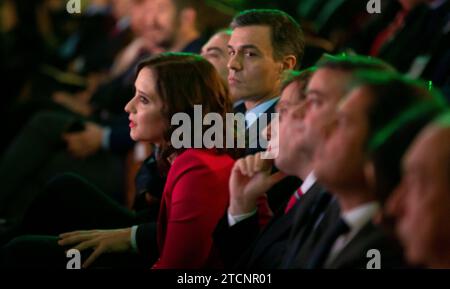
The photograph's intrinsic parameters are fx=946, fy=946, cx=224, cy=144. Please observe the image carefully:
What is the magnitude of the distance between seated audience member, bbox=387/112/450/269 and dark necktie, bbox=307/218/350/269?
0.80 feet

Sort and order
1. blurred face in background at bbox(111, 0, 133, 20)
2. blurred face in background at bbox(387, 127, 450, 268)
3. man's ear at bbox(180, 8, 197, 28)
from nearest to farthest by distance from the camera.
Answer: blurred face in background at bbox(387, 127, 450, 268) → man's ear at bbox(180, 8, 197, 28) → blurred face in background at bbox(111, 0, 133, 20)

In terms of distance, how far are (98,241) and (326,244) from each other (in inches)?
35.7

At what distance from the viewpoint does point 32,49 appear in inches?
244

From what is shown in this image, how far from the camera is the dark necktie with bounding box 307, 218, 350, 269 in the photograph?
1782 mm

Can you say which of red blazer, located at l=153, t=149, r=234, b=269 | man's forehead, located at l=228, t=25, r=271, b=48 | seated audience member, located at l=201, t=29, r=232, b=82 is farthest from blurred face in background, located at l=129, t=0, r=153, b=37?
red blazer, located at l=153, t=149, r=234, b=269

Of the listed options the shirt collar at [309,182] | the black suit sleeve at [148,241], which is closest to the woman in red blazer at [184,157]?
the black suit sleeve at [148,241]

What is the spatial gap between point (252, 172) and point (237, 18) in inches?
23.7

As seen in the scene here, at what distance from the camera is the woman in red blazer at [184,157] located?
7.29 feet

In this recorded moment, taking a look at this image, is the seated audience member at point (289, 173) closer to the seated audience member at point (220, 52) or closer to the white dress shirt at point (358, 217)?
the white dress shirt at point (358, 217)

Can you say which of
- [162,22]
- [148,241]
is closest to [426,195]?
[148,241]

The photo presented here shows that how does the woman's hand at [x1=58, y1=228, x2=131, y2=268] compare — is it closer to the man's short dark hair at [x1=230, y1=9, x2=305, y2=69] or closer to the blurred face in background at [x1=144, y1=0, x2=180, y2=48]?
the man's short dark hair at [x1=230, y1=9, x2=305, y2=69]

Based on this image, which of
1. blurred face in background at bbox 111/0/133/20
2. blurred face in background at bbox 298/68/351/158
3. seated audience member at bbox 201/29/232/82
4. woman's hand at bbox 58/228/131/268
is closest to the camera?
blurred face in background at bbox 298/68/351/158

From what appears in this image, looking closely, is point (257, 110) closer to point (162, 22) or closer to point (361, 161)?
→ point (361, 161)
